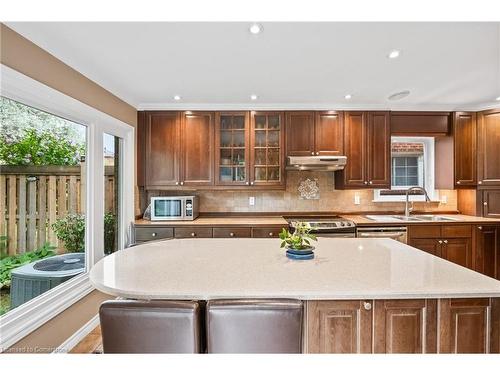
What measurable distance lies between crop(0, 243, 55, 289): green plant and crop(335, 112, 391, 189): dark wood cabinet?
3.15 metres

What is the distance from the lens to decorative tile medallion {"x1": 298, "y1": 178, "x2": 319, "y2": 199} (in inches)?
149

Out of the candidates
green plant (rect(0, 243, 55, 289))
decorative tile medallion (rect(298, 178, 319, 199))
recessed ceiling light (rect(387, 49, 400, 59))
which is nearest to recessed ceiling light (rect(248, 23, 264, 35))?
recessed ceiling light (rect(387, 49, 400, 59))

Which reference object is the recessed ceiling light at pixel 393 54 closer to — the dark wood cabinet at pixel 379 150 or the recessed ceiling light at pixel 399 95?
the recessed ceiling light at pixel 399 95

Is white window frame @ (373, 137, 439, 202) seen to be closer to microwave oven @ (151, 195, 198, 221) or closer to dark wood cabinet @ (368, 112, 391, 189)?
dark wood cabinet @ (368, 112, 391, 189)

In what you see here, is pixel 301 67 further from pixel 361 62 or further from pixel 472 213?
pixel 472 213

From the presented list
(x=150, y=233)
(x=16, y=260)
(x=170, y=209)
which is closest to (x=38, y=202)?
(x=16, y=260)

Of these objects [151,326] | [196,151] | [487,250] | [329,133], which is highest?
[329,133]

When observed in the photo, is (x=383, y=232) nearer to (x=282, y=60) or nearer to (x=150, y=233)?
(x=282, y=60)

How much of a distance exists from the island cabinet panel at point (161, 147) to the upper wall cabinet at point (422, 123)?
9.24 ft

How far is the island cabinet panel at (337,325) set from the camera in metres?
1.24

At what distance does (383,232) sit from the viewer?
3.18 metres

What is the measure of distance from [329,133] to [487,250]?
230 cm

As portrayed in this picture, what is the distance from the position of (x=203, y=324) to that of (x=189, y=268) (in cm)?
40

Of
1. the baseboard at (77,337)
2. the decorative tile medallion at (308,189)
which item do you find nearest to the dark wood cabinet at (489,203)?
the decorative tile medallion at (308,189)
